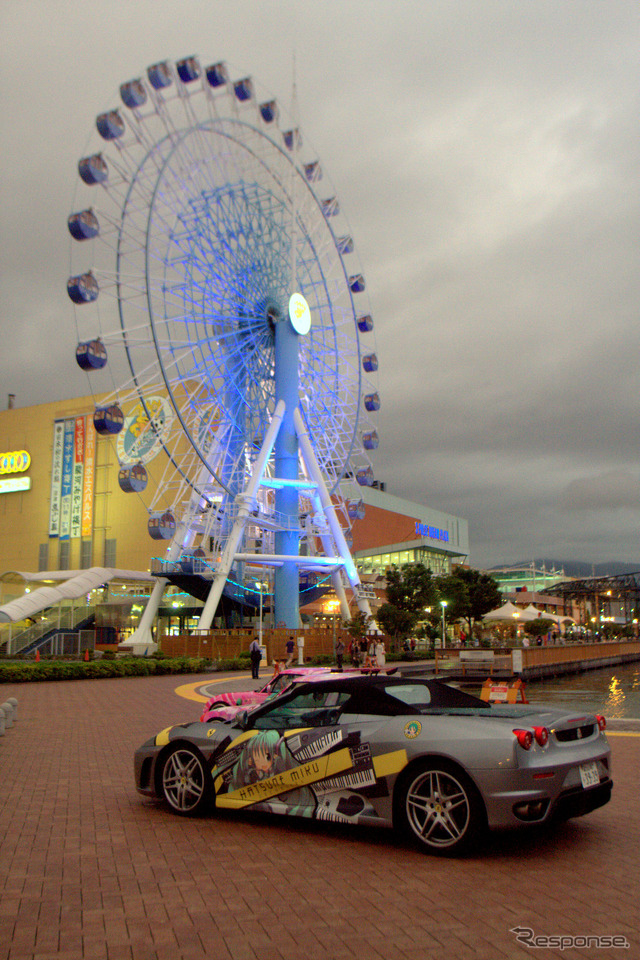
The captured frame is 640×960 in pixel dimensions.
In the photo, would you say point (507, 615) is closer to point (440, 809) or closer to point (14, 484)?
point (14, 484)

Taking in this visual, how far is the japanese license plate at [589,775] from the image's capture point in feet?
20.4

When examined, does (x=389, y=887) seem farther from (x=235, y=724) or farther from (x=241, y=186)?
(x=241, y=186)

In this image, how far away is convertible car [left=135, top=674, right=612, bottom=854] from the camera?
590cm

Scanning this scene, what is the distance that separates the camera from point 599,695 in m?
26.4

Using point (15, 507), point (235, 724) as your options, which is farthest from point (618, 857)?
point (15, 507)

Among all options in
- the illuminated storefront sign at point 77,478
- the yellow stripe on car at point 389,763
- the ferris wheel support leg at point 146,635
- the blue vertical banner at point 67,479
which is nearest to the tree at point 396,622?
the ferris wheel support leg at point 146,635

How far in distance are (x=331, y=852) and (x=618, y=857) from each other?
2.14m

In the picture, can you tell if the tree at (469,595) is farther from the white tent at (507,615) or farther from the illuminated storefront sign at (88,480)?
the illuminated storefront sign at (88,480)

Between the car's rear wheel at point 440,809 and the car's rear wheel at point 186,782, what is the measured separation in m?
2.01

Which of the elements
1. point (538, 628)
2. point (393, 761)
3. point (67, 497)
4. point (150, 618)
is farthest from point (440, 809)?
point (67, 497)

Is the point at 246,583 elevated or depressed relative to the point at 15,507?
depressed

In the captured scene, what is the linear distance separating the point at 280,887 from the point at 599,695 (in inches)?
915

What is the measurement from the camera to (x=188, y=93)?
35.1 m

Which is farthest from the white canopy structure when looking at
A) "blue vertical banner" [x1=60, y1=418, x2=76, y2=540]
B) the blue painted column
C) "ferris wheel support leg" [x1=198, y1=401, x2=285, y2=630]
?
"blue vertical banner" [x1=60, y1=418, x2=76, y2=540]
